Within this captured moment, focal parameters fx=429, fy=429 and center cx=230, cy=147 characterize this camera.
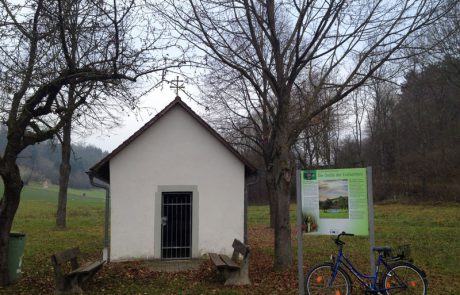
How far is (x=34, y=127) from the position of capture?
31.5ft

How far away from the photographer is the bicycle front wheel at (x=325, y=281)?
7031 mm

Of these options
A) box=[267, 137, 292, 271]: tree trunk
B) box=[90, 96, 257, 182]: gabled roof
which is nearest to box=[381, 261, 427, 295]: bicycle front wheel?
box=[267, 137, 292, 271]: tree trunk

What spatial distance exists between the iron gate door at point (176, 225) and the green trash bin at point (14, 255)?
3983mm

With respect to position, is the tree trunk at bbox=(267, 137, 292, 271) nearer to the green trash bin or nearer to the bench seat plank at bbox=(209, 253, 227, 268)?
the bench seat plank at bbox=(209, 253, 227, 268)

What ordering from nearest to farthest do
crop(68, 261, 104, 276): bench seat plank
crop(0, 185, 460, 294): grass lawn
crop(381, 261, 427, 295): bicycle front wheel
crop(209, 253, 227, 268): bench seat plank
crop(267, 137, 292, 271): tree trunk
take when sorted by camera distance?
crop(381, 261, 427, 295): bicycle front wheel
crop(68, 261, 104, 276): bench seat plank
crop(0, 185, 460, 294): grass lawn
crop(209, 253, 227, 268): bench seat plank
crop(267, 137, 292, 271): tree trunk

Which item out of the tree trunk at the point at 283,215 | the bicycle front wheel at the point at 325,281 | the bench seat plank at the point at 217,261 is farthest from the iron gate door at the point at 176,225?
the bicycle front wheel at the point at 325,281

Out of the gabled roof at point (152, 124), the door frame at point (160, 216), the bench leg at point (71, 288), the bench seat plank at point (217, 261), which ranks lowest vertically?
the bench leg at point (71, 288)

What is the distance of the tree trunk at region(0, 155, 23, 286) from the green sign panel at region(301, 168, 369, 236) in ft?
19.4

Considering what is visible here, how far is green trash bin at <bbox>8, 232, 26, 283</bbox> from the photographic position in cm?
908

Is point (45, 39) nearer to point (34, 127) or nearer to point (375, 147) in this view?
point (34, 127)

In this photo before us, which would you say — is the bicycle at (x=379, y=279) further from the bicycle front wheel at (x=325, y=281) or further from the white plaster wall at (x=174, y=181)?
the white plaster wall at (x=174, y=181)

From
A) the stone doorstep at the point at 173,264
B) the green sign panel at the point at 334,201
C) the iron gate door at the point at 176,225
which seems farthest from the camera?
the iron gate door at the point at 176,225

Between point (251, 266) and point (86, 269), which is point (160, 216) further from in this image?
point (86, 269)

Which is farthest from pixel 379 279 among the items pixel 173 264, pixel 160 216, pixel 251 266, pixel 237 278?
pixel 160 216
